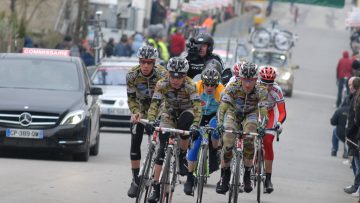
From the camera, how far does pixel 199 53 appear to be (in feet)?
56.6

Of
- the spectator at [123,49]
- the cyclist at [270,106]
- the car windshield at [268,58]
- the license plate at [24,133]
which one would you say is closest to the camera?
the cyclist at [270,106]

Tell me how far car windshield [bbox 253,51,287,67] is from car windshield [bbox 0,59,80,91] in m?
28.9

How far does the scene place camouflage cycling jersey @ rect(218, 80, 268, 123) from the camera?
14828 millimetres

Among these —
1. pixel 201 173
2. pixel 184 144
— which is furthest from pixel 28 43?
pixel 184 144

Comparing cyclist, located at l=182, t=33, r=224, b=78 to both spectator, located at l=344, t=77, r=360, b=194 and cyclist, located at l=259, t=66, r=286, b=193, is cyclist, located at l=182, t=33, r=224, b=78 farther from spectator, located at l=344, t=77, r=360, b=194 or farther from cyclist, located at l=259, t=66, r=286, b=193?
spectator, located at l=344, t=77, r=360, b=194

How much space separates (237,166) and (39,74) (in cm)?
648

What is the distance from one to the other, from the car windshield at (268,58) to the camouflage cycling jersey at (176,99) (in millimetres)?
35113

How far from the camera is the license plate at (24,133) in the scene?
1894 centimetres

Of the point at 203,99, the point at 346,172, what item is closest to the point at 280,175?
the point at 346,172

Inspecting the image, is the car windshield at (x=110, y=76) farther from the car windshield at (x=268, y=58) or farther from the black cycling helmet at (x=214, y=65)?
the car windshield at (x=268, y=58)

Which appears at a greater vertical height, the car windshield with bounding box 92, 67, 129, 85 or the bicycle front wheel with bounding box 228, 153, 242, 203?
the bicycle front wheel with bounding box 228, 153, 242, 203

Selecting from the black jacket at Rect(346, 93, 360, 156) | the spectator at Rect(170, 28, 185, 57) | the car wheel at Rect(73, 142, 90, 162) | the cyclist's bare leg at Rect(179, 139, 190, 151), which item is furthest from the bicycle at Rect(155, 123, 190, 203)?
the spectator at Rect(170, 28, 185, 57)

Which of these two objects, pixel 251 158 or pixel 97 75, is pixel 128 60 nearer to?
pixel 97 75

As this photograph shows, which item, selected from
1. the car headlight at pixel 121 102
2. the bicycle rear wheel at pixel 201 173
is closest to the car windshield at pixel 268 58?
the car headlight at pixel 121 102
